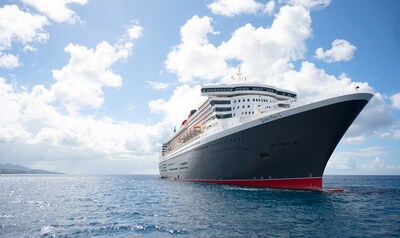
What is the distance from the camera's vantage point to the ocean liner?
26.4 metres

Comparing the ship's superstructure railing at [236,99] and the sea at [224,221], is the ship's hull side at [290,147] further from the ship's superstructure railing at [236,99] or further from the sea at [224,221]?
the ship's superstructure railing at [236,99]

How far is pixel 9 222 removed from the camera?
17562 millimetres

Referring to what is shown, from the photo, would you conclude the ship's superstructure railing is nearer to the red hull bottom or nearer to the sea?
the red hull bottom

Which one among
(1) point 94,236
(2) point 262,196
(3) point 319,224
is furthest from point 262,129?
(1) point 94,236

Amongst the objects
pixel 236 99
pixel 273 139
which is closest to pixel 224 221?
pixel 273 139

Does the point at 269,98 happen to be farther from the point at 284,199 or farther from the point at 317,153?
the point at 284,199

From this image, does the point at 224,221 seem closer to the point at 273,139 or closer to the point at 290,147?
the point at 290,147

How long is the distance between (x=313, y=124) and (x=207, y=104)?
20799 mm

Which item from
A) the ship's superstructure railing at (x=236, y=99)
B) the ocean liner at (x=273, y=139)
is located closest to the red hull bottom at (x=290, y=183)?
the ocean liner at (x=273, y=139)

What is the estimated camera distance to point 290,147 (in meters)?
27.7

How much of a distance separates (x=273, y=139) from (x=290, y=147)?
182 cm

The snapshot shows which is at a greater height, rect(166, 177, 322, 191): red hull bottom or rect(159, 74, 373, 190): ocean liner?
rect(159, 74, 373, 190): ocean liner

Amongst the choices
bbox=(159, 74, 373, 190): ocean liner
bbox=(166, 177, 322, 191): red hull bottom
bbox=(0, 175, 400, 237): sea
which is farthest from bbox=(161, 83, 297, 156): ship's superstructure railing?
bbox=(0, 175, 400, 237): sea

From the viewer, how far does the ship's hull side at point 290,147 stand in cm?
2638
